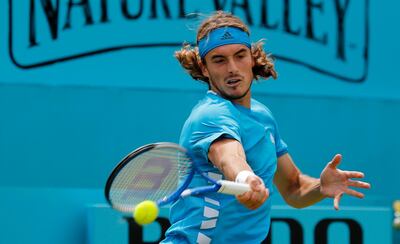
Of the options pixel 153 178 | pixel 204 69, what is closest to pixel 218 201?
pixel 153 178

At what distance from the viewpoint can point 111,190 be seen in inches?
171

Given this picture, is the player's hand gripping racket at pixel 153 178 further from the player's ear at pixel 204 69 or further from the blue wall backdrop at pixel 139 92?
the blue wall backdrop at pixel 139 92

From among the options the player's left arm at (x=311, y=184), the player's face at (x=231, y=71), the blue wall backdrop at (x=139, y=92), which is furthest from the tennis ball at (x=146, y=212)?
the blue wall backdrop at (x=139, y=92)

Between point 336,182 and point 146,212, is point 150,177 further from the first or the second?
point 336,182

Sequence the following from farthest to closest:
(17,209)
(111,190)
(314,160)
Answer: (314,160), (17,209), (111,190)

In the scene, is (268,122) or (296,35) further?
(296,35)

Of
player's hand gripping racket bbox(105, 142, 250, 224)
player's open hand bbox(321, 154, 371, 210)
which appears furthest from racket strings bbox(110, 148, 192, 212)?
player's open hand bbox(321, 154, 371, 210)

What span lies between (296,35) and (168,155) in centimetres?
351

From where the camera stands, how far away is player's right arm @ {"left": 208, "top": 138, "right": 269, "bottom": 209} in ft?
12.9

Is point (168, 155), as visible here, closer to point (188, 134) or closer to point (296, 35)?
point (188, 134)

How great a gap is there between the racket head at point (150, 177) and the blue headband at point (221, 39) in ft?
1.69

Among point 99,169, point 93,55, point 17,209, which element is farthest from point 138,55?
point 17,209

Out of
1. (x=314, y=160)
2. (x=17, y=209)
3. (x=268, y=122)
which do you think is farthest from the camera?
(x=314, y=160)

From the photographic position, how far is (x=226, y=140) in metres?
4.23
